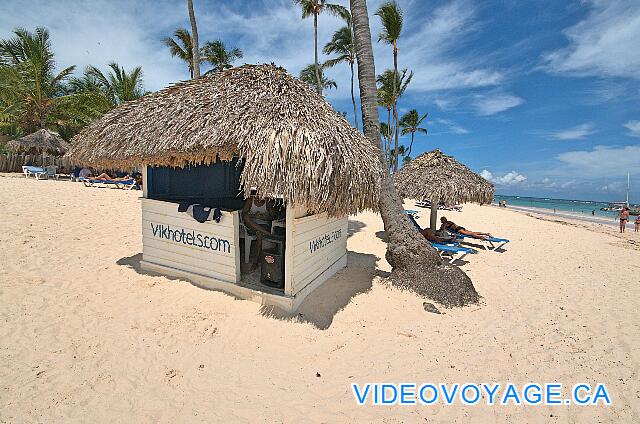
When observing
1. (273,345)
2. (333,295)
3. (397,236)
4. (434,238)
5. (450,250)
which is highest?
(397,236)

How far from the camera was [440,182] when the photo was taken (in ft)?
26.4

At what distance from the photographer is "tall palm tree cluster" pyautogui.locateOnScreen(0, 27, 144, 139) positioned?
19953mm

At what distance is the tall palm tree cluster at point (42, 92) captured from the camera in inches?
786

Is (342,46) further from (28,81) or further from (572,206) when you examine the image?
(572,206)

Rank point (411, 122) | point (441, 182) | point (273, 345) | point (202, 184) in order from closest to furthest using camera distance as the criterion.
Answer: point (273, 345)
point (202, 184)
point (441, 182)
point (411, 122)

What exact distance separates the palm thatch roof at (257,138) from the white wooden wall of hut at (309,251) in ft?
1.45

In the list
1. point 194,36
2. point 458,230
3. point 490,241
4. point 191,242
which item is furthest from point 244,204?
point 194,36

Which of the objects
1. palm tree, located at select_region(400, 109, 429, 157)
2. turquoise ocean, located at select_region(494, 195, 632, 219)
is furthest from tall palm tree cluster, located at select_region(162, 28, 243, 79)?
turquoise ocean, located at select_region(494, 195, 632, 219)

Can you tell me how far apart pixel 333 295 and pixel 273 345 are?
64.4 inches

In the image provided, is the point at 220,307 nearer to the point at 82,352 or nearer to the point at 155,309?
the point at 155,309

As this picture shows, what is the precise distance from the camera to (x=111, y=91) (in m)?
24.0

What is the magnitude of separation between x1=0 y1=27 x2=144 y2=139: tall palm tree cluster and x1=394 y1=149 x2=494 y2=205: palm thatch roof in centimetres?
2290

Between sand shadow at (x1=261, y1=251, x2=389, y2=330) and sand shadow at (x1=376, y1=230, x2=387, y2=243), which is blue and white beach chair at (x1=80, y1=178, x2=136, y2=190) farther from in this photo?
sand shadow at (x1=261, y1=251, x2=389, y2=330)

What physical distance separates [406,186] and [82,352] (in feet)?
25.8
